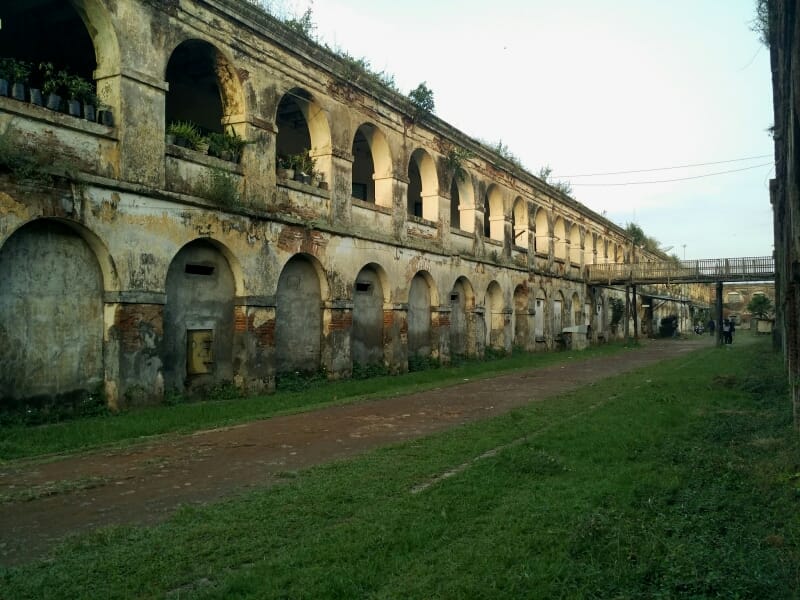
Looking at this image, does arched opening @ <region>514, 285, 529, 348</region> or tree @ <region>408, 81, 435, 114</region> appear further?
arched opening @ <region>514, 285, 529, 348</region>

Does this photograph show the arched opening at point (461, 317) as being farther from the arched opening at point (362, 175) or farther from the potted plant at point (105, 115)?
the potted plant at point (105, 115)

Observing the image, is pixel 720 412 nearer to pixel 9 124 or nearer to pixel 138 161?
pixel 138 161

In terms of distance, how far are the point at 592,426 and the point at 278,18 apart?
36.0 ft

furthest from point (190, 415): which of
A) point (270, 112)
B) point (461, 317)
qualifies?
point (461, 317)

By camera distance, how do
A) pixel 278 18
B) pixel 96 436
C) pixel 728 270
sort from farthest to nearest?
pixel 728 270 → pixel 278 18 → pixel 96 436

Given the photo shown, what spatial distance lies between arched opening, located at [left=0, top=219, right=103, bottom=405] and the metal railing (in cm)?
2864

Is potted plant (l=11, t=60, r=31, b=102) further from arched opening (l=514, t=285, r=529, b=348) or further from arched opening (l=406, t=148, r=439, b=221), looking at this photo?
arched opening (l=514, t=285, r=529, b=348)

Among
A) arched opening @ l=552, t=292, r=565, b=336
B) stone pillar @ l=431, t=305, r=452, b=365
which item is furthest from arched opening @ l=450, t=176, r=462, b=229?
arched opening @ l=552, t=292, r=565, b=336

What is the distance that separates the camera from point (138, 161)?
10602mm

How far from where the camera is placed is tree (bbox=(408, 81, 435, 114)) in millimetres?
18562

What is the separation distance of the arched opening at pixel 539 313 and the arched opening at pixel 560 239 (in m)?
3.84

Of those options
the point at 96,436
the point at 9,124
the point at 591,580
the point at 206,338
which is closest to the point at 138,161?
the point at 9,124

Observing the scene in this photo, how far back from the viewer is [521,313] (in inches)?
1048

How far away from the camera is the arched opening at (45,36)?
12.1 metres
